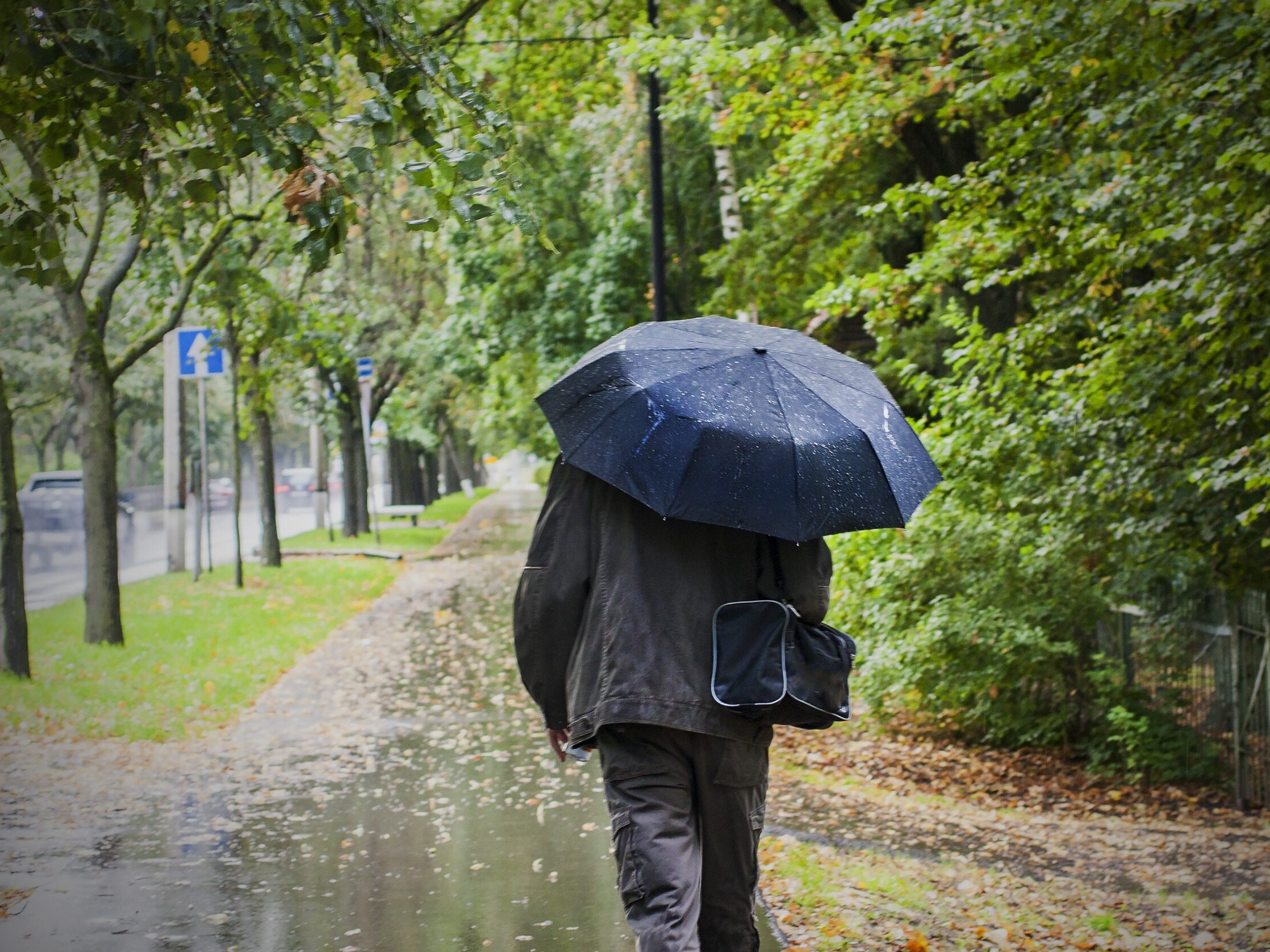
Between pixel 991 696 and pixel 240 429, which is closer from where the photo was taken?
pixel 991 696

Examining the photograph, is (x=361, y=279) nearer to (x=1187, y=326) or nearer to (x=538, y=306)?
(x=538, y=306)

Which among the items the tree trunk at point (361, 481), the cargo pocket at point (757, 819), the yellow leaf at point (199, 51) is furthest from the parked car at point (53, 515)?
the cargo pocket at point (757, 819)

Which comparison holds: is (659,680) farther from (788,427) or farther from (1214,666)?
(1214,666)

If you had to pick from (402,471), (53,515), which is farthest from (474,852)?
(402,471)

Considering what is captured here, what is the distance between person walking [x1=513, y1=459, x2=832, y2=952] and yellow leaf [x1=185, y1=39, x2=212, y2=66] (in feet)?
6.68

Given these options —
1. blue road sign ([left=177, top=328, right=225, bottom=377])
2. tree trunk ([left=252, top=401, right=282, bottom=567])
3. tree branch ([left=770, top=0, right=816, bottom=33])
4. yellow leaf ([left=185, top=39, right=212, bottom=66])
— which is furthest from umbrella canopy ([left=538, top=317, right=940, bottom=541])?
tree trunk ([left=252, top=401, right=282, bottom=567])

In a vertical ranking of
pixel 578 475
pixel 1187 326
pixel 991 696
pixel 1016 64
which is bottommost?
pixel 991 696

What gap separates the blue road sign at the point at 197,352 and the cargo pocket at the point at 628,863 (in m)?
13.5

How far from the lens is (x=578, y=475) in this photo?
3455 mm

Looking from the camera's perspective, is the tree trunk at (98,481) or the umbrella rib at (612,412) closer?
the umbrella rib at (612,412)

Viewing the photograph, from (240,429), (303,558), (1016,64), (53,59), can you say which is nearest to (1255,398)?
(1016,64)

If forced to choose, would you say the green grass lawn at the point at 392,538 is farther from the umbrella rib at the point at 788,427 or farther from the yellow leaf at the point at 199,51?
the umbrella rib at the point at 788,427

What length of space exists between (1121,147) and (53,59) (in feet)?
19.0

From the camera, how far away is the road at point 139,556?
18328 millimetres
